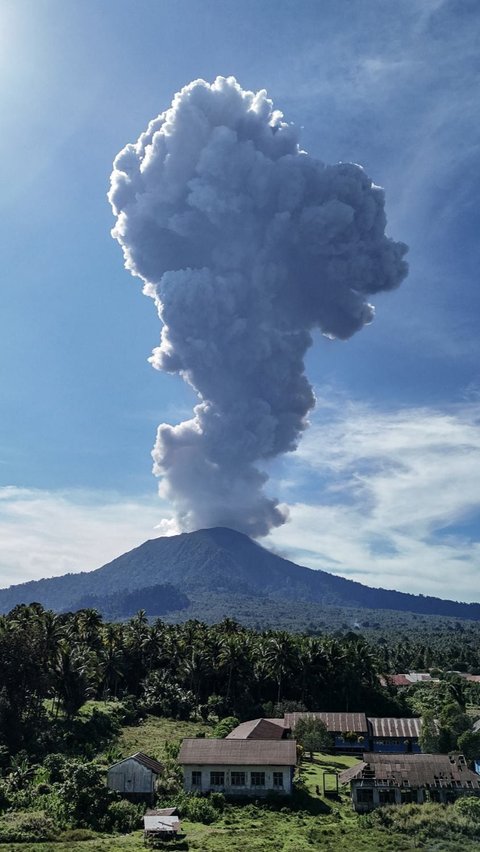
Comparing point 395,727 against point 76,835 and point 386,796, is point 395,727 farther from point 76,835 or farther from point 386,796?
point 76,835

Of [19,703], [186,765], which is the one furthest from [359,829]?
[19,703]

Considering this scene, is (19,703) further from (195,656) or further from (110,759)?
(195,656)

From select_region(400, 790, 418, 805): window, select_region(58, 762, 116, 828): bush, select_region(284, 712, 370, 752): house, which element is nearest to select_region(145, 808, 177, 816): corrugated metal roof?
select_region(58, 762, 116, 828): bush

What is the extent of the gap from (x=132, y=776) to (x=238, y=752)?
29.3 feet

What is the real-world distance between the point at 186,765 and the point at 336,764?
A: 21103 millimetres

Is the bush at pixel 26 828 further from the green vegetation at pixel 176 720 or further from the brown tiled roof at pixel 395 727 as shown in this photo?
the brown tiled roof at pixel 395 727

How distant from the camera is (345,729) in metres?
79.8

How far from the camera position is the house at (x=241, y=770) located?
2196 inches

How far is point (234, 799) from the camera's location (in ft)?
180

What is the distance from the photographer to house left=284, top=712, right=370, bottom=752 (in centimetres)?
7900

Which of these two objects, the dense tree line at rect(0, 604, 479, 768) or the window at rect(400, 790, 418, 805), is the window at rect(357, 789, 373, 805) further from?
the dense tree line at rect(0, 604, 479, 768)

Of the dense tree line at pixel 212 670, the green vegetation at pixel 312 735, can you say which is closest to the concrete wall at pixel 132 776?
the green vegetation at pixel 312 735

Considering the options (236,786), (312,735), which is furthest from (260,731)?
(312,735)

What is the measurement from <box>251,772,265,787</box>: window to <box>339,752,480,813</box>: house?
22.2ft
